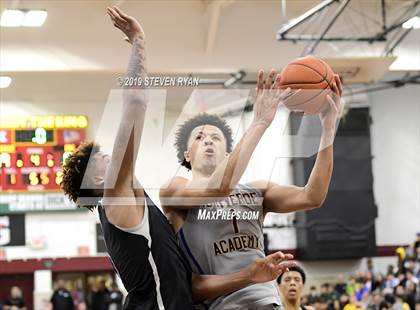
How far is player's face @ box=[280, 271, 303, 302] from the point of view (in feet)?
17.7

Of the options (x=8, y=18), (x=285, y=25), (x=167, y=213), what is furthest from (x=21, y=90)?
(x=167, y=213)

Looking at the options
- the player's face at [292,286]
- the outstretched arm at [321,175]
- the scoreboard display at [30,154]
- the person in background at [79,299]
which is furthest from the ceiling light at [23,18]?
the outstretched arm at [321,175]

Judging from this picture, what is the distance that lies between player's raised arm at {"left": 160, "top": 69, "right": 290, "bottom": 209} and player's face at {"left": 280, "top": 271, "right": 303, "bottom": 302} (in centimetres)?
202

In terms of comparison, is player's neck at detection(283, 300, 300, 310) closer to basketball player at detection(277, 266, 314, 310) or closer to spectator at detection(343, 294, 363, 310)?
basketball player at detection(277, 266, 314, 310)

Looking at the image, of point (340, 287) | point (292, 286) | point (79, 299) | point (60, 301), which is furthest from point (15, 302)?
point (292, 286)

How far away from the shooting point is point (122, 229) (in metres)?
3.30

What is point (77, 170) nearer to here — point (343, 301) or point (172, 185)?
point (172, 185)

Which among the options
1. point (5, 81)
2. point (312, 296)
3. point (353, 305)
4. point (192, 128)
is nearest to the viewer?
point (192, 128)

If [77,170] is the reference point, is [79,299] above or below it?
below

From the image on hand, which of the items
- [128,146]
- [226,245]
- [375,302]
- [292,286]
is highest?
[128,146]

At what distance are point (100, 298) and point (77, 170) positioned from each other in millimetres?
14379

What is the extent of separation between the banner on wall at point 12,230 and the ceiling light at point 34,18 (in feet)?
8.64

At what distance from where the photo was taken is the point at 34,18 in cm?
1124

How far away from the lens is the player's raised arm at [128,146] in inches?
124
